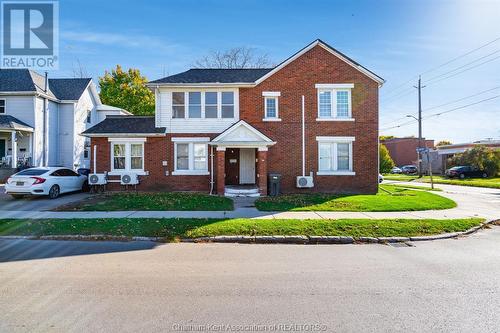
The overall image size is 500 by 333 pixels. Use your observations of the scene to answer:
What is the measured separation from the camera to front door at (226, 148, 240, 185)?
794 inches

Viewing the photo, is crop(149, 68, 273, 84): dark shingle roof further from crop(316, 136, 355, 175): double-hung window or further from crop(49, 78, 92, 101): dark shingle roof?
crop(49, 78, 92, 101): dark shingle roof

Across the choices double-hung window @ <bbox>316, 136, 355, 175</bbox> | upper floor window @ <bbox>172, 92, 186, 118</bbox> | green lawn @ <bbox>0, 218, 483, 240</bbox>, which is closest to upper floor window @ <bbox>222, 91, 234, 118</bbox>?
upper floor window @ <bbox>172, 92, 186, 118</bbox>

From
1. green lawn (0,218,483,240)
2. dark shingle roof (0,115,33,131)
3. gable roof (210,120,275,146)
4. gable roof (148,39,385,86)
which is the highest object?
gable roof (148,39,385,86)

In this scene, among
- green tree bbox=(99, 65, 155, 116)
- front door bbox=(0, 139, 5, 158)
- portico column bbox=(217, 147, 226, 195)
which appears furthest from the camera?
green tree bbox=(99, 65, 155, 116)

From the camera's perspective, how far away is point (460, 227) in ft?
33.1

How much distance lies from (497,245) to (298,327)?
23.7 ft

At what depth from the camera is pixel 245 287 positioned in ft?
17.4

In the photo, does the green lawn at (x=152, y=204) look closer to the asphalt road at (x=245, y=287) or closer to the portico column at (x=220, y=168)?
the portico column at (x=220, y=168)

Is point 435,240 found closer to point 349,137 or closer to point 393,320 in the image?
point 393,320

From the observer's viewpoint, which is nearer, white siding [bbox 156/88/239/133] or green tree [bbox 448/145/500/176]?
white siding [bbox 156/88/239/133]

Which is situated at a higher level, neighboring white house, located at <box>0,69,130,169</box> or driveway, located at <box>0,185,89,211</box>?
neighboring white house, located at <box>0,69,130,169</box>

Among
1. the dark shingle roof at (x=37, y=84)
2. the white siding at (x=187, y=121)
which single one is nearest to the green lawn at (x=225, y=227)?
the white siding at (x=187, y=121)

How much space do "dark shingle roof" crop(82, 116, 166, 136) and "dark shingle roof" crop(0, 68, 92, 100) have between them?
11327 millimetres

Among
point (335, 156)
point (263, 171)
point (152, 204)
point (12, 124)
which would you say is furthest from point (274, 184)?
point (12, 124)
